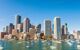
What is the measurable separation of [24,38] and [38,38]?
483 inches

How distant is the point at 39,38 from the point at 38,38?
229 cm

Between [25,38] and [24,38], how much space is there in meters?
2.23

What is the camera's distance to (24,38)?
646 feet

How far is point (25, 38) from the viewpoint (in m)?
195

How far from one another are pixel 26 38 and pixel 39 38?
37.3 feet

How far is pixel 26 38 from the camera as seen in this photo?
637ft

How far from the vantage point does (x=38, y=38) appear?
639 ft

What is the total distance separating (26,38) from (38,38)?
33.5 ft

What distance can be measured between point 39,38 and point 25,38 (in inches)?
477

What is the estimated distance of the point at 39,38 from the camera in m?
197
